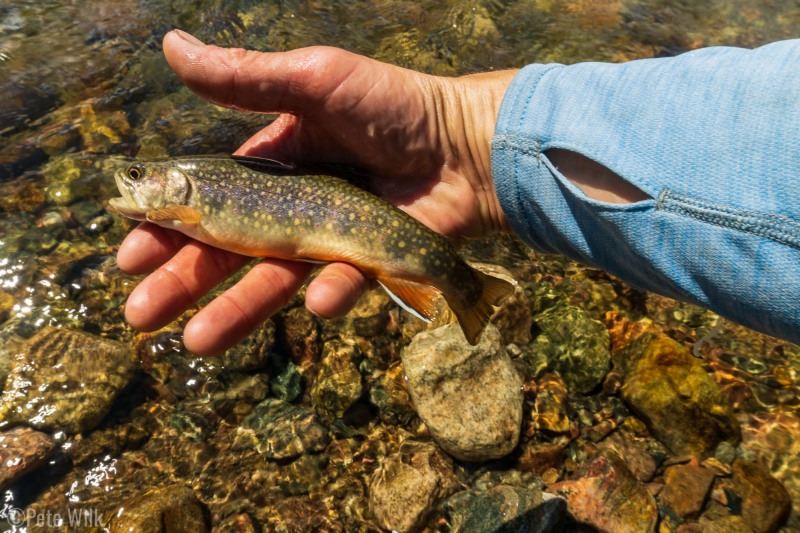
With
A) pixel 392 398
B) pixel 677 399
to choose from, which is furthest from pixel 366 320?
pixel 677 399

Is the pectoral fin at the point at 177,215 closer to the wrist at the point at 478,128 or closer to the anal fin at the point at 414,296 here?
the anal fin at the point at 414,296

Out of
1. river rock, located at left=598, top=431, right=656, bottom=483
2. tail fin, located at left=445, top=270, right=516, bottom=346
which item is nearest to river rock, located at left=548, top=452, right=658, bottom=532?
river rock, located at left=598, top=431, right=656, bottom=483

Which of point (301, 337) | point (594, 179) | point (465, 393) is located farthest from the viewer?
point (301, 337)

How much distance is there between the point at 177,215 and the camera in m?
3.96

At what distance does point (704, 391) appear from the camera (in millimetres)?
5562

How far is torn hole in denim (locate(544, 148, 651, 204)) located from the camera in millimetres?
3292

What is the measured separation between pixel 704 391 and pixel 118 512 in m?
5.77

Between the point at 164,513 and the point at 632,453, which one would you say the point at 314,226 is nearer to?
the point at 164,513

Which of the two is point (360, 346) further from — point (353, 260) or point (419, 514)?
point (353, 260)

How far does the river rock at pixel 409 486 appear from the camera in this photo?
4.88 m

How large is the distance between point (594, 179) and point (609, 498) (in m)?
3.15

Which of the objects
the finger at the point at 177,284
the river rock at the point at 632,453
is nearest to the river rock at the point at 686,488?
the river rock at the point at 632,453

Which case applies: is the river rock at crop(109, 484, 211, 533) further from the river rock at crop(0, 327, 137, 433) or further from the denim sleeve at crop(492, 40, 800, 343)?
the denim sleeve at crop(492, 40, 800, 343)

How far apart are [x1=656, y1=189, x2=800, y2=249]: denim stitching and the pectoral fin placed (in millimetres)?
3091
